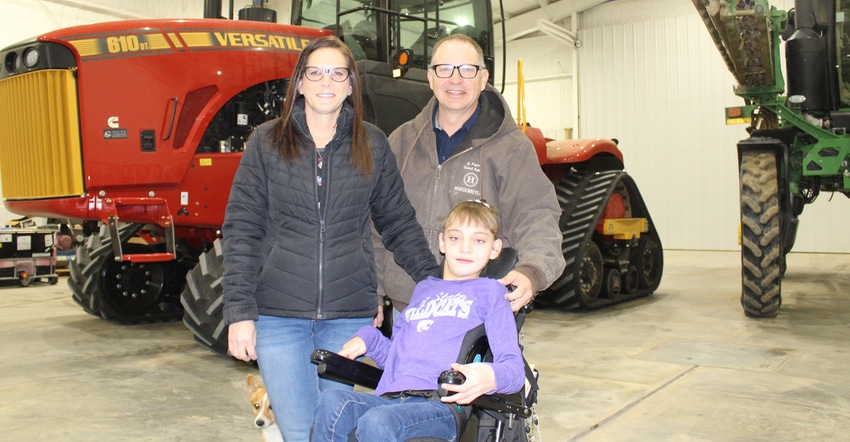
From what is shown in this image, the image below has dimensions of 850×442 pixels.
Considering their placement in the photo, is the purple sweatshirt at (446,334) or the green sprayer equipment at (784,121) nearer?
the purple sweatshirt at (446,334)

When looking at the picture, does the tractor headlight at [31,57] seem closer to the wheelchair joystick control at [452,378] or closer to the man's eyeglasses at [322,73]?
the man's eyeglasses at [322,73]

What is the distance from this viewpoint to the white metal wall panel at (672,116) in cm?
1438

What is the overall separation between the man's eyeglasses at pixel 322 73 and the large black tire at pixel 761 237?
4.73 meters

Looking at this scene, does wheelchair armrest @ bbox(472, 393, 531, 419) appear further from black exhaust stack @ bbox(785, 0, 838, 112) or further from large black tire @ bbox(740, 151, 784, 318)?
black exhaust stack @ bbox(785, 0, 838, 112)

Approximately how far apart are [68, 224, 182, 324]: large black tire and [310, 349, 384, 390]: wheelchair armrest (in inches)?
187

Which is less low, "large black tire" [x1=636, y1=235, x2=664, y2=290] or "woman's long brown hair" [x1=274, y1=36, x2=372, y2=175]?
"woman's long brown hair" [x1=274, y1=36, x2=372, y2=175]

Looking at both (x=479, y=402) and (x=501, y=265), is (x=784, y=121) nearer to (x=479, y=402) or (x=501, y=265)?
(x=501, y=265)

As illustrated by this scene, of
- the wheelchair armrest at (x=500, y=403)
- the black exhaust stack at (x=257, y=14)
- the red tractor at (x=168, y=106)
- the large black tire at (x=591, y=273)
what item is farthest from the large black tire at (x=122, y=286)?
the wheelchair armrest at (x=500, y=403)

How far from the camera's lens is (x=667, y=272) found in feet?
34.6

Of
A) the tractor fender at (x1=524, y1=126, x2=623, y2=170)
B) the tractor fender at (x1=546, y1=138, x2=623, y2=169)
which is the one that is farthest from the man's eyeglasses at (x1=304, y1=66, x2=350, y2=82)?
the tractor fender at (x1=546, y1=138, x2=623, y2=169)

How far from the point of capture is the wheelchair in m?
1.81

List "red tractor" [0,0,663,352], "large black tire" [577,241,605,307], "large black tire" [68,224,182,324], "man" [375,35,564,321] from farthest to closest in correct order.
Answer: "large black tire" [577,241,605,307]
"large black tire" [68,224,182,324]
"red tractor" [0,0,663,352]
"man" [375,35,564,321]

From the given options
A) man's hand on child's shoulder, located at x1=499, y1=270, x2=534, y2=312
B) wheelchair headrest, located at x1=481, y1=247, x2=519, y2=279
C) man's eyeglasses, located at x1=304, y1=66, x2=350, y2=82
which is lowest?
man's hand on child's shoulder, located at x1=499, y1=270, x2=534, y2=312

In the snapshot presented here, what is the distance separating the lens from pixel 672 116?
15164 millimetres
